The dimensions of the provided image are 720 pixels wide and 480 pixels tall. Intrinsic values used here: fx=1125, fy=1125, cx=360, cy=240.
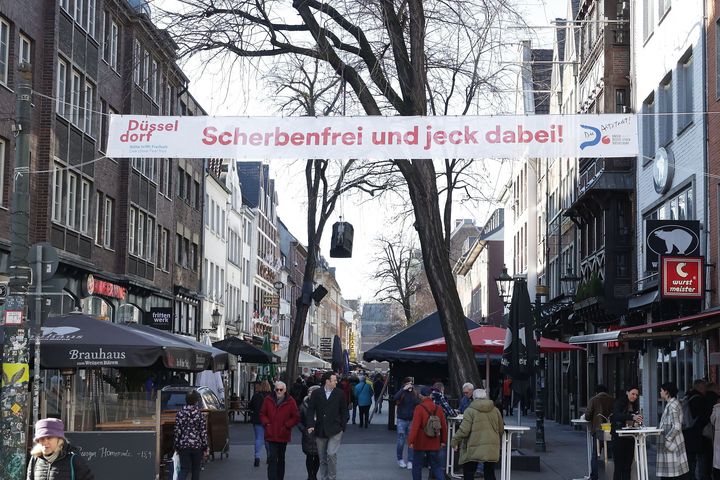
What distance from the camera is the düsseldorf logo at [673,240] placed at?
23859mm

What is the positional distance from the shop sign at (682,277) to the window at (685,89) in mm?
4229

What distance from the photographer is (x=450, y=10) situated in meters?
16.9

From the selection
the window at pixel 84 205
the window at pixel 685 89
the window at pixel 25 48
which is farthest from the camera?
the window at pixel 84 205

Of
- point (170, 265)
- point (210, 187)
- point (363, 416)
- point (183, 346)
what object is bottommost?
point (363, 416)

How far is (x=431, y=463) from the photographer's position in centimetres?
1706

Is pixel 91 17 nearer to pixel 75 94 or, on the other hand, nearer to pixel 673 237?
pixel 75 94

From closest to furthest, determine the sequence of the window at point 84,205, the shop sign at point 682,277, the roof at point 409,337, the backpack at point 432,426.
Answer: the backpack at point 432,426 < the shop sign at point 682,277 < the roof at point 409,337 < the window at point 84,205

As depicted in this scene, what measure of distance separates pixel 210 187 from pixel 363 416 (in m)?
24.6

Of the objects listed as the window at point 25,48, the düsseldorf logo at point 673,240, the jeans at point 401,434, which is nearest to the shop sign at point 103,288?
the window at point 25,48

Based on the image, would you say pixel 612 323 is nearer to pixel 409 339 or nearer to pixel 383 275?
pixel 409 339

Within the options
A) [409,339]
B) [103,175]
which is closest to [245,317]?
[103,175]

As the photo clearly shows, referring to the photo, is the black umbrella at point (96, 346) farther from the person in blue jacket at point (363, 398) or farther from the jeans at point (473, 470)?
the person in blue jacket at point (363, 398)

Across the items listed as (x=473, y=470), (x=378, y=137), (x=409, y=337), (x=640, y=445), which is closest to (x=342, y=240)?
(x=409, y=337)

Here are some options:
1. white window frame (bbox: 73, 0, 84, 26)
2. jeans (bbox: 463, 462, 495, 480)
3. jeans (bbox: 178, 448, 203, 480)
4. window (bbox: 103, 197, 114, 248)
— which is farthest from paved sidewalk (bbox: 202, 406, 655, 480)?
white window frame (bbox: 73, 0, 84, 26)
